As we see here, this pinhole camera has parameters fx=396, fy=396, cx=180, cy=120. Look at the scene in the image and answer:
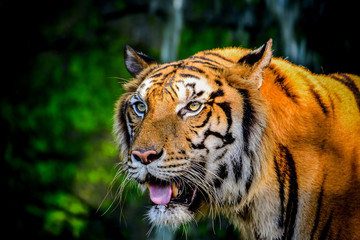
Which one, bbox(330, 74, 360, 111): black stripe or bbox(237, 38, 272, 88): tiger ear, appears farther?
bbox(330, 74, 360, 111): black stripe

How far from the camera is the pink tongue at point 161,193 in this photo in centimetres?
171

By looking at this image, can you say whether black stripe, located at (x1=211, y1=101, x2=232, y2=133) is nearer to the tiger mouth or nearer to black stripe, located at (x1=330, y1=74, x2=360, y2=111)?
the tiger mouth

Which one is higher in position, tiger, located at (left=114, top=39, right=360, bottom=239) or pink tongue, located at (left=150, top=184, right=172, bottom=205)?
tiger, located at (left=114, top=39, right=360, bottom=239)

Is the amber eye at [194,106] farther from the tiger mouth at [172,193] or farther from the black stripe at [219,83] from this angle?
the tiger mouth at [172,193]

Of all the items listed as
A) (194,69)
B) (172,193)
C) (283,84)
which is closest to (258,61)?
(283,84)

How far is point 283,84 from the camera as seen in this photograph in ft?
5.87

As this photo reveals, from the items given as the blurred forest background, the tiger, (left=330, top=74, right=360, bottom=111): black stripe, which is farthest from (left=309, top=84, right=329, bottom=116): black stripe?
the blurred forest background

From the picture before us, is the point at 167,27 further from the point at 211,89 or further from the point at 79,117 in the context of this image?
the point at 211,89

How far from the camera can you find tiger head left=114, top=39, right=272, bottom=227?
166cm

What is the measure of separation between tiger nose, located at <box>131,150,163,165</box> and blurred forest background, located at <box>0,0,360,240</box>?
10.3 ft

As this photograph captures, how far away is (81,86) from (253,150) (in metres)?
3.84

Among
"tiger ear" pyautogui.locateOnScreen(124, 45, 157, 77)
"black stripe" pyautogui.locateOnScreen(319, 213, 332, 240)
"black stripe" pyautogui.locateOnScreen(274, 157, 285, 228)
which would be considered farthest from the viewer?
"tiger ear" pyautogui.locateOnScreen(124, 45, 157, 77)

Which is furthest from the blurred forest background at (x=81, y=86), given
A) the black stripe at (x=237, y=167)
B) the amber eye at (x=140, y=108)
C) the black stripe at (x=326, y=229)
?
the black stripe at (x=326, y=229)

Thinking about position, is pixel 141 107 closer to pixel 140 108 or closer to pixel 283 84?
pixel 140 108
